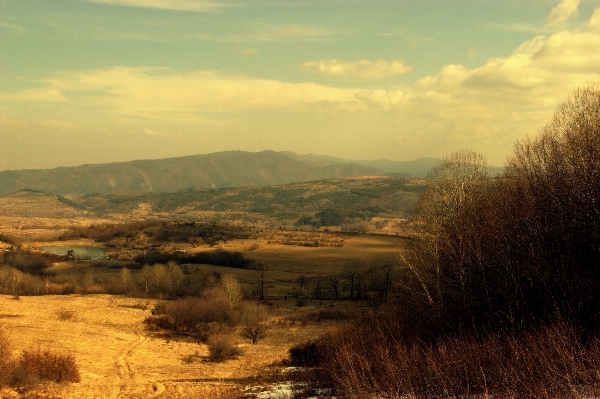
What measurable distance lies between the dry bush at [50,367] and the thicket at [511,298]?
49.3ft

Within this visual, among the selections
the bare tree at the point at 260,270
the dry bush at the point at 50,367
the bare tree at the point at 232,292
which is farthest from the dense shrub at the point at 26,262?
the dry bush at the point at 50,367

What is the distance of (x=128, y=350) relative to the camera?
119 ft

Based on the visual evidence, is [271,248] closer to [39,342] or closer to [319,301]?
[319,301]

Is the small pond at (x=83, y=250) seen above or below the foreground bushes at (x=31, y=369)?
below

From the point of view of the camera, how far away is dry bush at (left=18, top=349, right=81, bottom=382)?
987 inches

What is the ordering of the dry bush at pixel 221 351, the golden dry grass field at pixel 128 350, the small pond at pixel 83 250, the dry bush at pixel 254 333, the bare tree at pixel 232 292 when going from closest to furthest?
1. the golden dry grass field at pixel 128 350
2. the dry bush at pixel 221 351
3. the dry bush at pixel 254 333
4. the bare tree at pixel 232 292
5. the small pond at pixel 83 250

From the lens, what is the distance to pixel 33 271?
76625mm

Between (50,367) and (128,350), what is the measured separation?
10.6m

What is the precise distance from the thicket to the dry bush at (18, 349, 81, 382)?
15014mm

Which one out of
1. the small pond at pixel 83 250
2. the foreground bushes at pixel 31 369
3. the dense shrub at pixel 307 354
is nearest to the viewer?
the foreground bushes at pixel 31 369

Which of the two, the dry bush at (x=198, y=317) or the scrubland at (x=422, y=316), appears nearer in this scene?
the scrubland at (x=422, y=316)

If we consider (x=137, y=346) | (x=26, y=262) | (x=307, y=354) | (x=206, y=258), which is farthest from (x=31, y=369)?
(x=206, y=258)

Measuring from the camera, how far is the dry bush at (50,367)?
82.3 ft

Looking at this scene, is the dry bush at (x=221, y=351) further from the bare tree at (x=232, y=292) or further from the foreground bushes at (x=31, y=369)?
the bare tree at (x=232, y=292)
